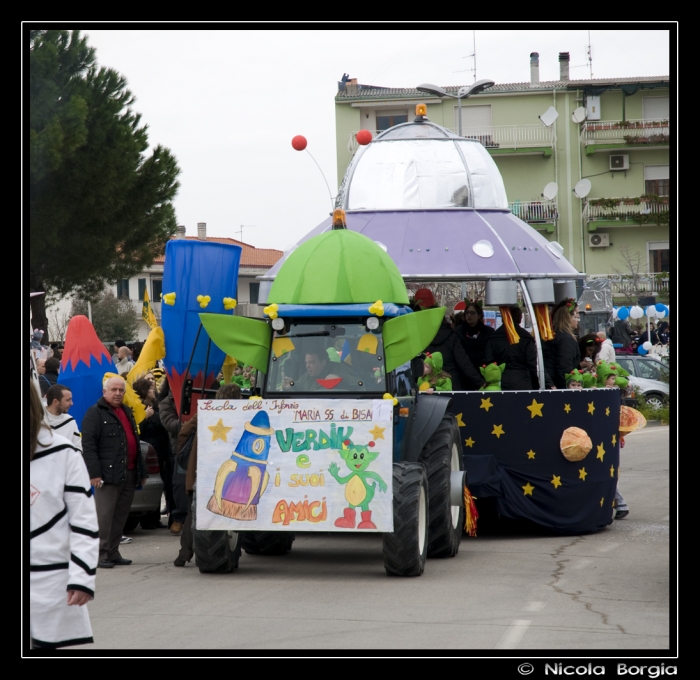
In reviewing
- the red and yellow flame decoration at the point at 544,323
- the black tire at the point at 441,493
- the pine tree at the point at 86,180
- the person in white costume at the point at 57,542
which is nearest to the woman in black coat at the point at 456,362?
the red and yellow flame decoration at the point at 544,323

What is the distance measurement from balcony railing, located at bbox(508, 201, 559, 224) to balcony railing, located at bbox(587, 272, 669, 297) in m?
5.97

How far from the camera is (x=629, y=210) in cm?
4619

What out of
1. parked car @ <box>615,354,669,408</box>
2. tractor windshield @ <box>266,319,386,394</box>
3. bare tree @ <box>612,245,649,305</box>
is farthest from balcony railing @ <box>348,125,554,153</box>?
tractor windshield @ <box>266,319,386,394</box>

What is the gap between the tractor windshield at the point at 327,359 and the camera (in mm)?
10219

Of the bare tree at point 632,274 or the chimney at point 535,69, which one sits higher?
the chimney at point 535,69

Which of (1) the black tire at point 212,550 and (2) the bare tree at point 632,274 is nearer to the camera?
(1) the black tire at point 212,550

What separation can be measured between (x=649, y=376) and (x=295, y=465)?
72.7 feet

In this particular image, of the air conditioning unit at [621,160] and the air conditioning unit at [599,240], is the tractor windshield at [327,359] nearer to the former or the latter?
the air conditioning unit at [599,240]

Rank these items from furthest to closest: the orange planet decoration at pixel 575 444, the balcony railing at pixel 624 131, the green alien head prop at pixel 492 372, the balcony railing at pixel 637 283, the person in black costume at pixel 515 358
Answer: the balcony railing at pixel 624 131
the balcony railing at pixel 637 283
the person in black costume at pixel 515 358
the green alien head prop at pixel 492 372
the orange planet decoration at pixel 575 444

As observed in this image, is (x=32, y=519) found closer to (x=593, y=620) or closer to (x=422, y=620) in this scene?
(x=422, y=620)

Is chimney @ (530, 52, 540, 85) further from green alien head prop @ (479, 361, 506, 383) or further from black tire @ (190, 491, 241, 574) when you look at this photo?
black tire @ (190, 491, 241, 574)

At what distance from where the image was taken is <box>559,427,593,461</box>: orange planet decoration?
12.4m

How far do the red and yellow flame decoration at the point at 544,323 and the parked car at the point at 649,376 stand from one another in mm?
16500
